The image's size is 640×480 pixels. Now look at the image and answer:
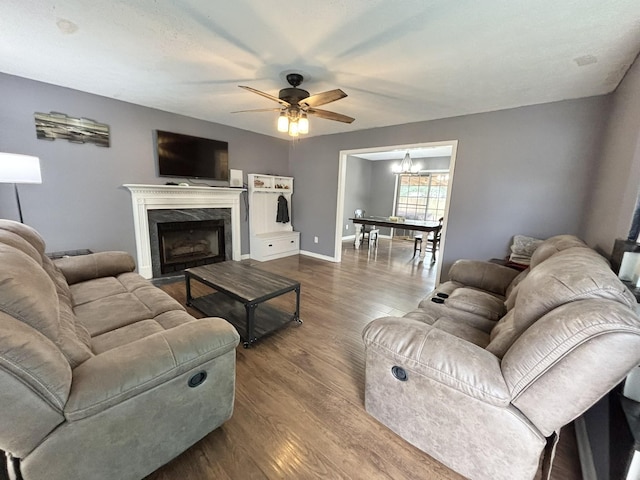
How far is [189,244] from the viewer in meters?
4.38

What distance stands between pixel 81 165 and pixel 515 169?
5411 millimetres

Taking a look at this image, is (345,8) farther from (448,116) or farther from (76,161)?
(76,161)

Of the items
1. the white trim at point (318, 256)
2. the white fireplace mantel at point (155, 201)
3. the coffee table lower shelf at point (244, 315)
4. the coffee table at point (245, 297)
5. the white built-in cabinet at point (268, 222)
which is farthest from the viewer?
the white trim at point (318, 256)

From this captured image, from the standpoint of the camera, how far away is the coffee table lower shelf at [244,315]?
2.38 m

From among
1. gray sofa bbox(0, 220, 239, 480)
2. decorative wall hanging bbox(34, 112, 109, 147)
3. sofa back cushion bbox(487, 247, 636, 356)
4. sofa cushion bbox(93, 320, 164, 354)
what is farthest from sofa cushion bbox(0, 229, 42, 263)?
sofa back cushion bbox(487, 247, 636, 356)

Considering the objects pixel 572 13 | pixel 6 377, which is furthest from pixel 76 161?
pixel 572 13

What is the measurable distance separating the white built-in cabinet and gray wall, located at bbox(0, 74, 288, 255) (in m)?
1.51

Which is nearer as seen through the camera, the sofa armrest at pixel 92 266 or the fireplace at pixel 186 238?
the sofa armrest at pixel 92 266

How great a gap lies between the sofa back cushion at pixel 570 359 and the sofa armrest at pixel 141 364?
132cm

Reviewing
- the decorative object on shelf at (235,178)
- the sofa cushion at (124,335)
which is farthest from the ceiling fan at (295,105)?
the decorative object on shelf at (235,178)

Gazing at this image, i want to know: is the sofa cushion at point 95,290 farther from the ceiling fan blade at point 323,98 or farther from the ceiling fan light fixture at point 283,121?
the ceiling fan blade at point 323,98

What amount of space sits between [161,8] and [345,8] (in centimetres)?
116

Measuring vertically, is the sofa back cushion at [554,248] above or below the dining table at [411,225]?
above

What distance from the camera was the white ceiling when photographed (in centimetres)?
158
